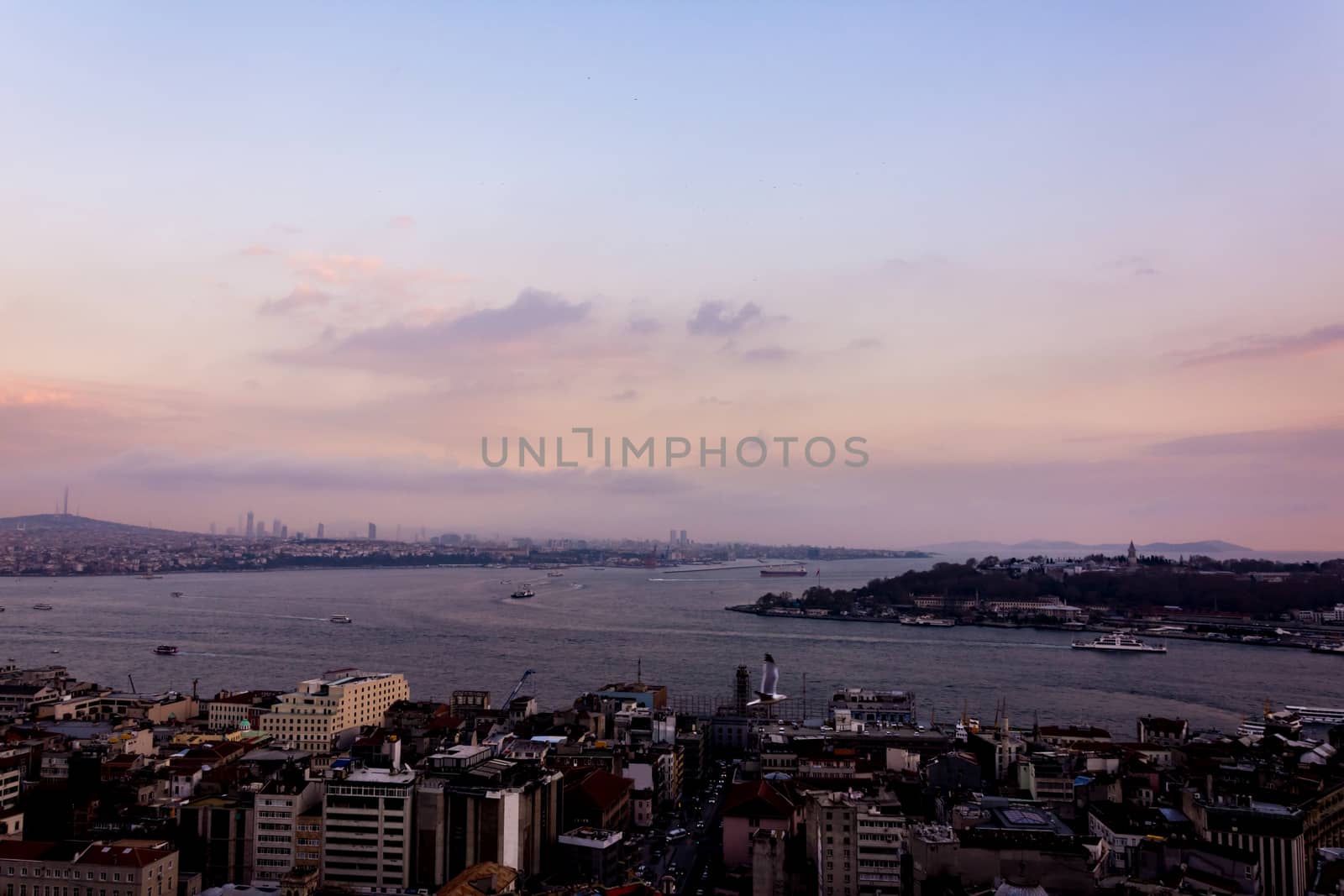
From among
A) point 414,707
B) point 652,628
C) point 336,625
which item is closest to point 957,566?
point 652,628

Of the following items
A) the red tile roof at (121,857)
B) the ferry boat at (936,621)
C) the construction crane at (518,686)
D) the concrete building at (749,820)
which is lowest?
the ferry boat at (936,621)

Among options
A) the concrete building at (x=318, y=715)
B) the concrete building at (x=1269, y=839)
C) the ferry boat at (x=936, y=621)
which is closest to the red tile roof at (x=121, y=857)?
the concrete building at (x=318, y=715)

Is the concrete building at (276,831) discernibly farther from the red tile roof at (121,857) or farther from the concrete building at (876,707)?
the concrete building at (876,707)

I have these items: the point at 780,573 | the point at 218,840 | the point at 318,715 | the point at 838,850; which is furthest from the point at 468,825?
the point at 780,573

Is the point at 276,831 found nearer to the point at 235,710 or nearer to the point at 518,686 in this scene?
the point at 235,710

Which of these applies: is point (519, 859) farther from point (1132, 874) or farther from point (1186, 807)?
point (1186, 807)
